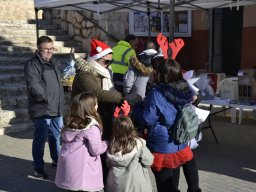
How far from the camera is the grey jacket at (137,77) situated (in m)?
4.63

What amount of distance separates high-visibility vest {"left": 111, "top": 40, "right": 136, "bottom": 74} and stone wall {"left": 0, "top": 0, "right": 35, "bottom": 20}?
6.89m

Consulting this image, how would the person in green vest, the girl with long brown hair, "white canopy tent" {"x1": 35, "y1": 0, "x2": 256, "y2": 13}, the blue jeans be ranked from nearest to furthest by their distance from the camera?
the girl with long brown hair < the blue jeans < the person in green vest < "white canopy tent" {"x1": 35, "y1": 0, "x2": 256, "y2": 13}

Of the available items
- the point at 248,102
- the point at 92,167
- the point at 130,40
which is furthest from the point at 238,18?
the point at 92,167

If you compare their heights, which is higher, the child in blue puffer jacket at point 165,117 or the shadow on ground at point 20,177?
the child in blue puffer jacket at point 165,117

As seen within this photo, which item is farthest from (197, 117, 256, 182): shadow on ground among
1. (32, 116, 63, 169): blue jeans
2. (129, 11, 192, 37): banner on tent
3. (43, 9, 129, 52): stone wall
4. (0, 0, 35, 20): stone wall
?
(0, 0, 35, 20): stone wall

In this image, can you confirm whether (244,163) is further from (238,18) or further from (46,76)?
(238,18)

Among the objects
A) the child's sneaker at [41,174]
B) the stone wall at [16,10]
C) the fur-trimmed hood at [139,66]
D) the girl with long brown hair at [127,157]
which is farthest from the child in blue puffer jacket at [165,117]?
the stone wall at [16,10]

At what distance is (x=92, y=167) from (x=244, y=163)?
2.69m

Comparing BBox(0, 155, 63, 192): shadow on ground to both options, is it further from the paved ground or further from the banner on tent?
the banner on tent

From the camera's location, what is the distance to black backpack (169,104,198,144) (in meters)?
3.54

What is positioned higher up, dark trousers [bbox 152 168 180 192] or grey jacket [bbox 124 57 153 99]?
grey jacket [bbox 124 57 153 99]

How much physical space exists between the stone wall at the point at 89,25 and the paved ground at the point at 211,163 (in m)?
4.38

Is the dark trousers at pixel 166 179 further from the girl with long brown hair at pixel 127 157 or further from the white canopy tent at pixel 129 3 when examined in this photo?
the white canopy tent at pixel 129 3

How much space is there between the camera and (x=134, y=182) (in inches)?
139
